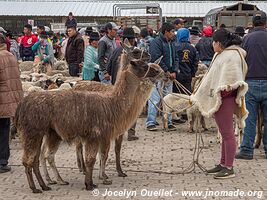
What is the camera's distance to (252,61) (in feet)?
29.2

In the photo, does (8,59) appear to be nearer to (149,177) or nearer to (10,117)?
(10,117)

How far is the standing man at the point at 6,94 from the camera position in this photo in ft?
27.0

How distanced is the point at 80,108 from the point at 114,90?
25.6 inches

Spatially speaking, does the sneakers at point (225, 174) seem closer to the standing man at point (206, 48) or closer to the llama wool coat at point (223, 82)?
the llama wool coat at point (223, 82)

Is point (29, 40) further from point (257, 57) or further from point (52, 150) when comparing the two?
point (52, 150)

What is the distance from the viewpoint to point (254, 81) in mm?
8867

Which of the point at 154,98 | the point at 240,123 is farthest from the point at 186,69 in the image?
the point at 240,123

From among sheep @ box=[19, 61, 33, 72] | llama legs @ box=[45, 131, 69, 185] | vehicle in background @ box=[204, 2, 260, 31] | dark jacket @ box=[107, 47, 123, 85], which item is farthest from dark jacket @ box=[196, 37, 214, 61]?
vehicle in background @ box=[204, 2, 260, 31]

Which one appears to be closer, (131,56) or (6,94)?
(131,56)

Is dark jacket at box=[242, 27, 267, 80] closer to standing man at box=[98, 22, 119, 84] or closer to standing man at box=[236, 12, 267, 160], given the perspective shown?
standing man at box=[236, 12, 267, 160]


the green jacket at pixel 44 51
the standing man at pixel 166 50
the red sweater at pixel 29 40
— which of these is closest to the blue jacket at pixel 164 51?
the standing man at pixel 166 50

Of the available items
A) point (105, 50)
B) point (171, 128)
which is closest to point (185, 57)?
point (171, 128)

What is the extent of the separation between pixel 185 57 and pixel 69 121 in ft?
18.6

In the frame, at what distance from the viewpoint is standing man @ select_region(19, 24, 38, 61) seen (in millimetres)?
18797
